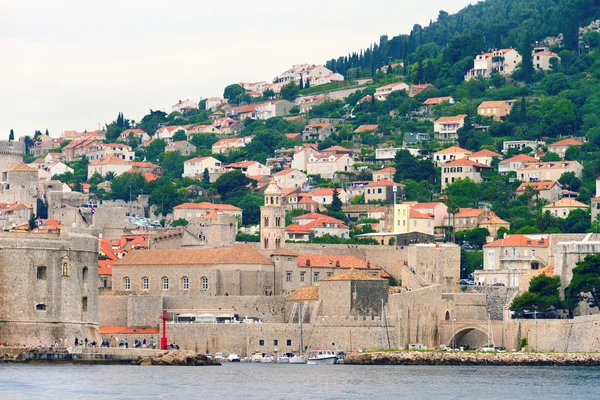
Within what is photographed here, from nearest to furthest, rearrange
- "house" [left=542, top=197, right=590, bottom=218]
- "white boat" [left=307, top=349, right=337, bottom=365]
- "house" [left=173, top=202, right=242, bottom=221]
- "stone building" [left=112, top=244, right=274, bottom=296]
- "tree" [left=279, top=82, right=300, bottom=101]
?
"white boat" [left=307, top=349, right=337, bottom=365], "stone building" [left=112, top=244, right=274, bottom=296], "house" [left=542, top=197, right=590, bottom=218], "house" [left=173, top=202, right=242, bottom=221], "tree" [left=279, top=82, right=300, bottom=101]

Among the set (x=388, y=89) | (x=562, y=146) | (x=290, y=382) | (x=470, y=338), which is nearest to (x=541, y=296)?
(x=470, y=338)

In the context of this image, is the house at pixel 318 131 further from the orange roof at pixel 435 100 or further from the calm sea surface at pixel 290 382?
the calm sea surface at pixel 290 382

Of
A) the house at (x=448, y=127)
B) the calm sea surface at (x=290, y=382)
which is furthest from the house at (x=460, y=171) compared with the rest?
the calm sea surface at (x=290, y=382)

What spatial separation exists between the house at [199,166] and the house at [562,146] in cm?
2491

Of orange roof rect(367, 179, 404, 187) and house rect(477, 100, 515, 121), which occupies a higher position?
house rect(477, 100, 515, 121)

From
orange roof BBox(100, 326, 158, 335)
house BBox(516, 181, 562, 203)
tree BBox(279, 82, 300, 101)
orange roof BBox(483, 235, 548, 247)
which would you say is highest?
tree BBox(279, 82, 300, 101)

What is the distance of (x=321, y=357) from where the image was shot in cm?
7431

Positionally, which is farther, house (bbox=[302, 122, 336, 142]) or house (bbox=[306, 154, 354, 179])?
house (bbox=[302, 122, 336, 142])

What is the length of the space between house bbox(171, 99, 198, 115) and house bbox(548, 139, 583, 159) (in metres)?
56.8

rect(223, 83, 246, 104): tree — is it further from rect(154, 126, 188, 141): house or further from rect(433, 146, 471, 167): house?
rect(433, 146, 471, 167): house

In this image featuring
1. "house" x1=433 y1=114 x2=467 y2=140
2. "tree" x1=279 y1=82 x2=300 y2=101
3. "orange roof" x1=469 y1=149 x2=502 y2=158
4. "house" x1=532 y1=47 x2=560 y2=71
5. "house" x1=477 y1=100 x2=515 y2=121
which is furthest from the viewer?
"tree" x1=279 y1=82 x2=300 y2=101

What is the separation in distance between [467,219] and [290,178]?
21689 millimetres

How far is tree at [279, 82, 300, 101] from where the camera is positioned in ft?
511

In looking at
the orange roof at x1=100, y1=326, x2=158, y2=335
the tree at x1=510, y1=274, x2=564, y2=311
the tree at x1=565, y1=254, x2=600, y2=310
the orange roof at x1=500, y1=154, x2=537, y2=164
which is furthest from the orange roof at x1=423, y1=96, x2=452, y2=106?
the orange roof at x1=100, y1=326, x2=158, y2=335
